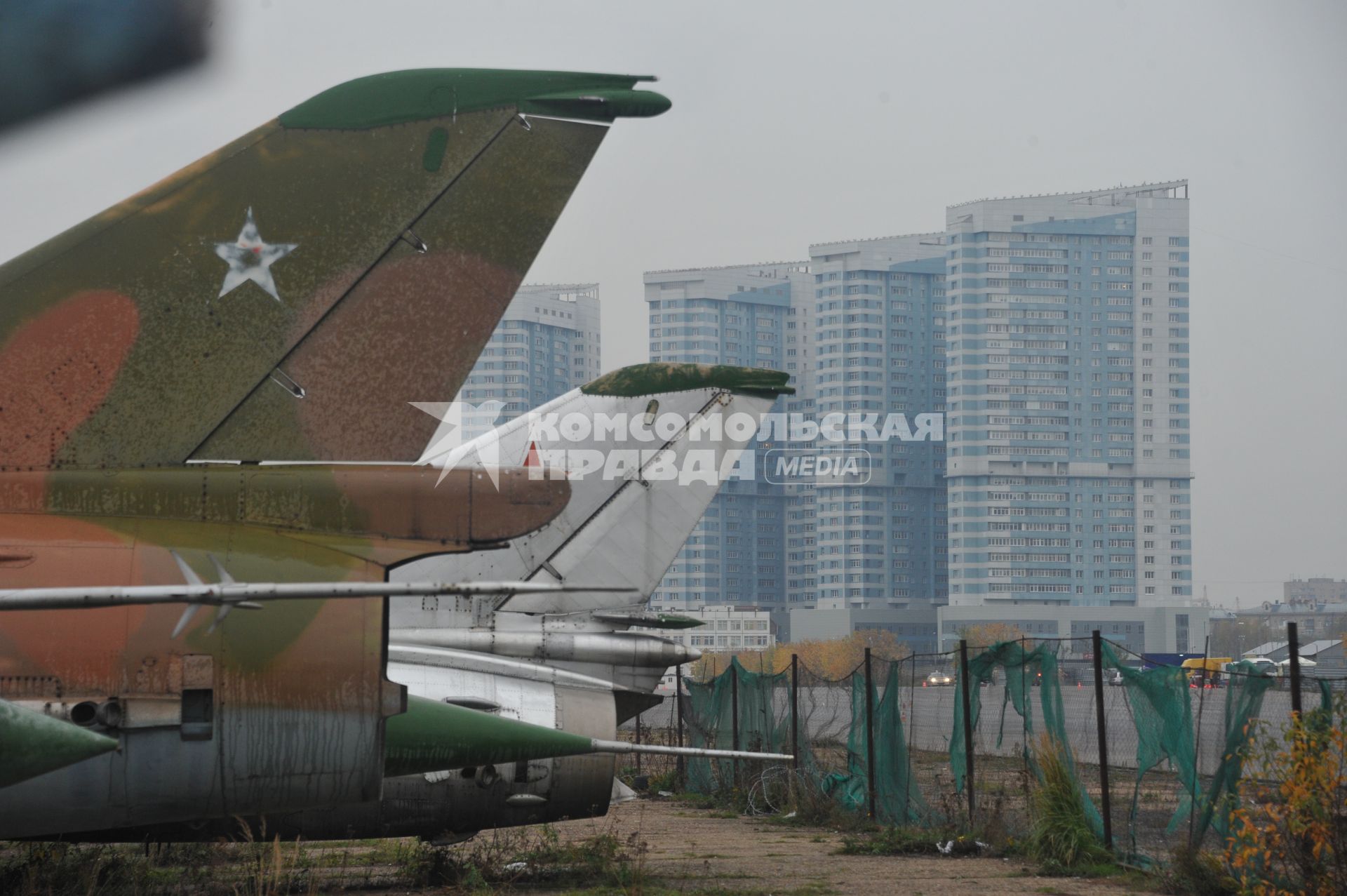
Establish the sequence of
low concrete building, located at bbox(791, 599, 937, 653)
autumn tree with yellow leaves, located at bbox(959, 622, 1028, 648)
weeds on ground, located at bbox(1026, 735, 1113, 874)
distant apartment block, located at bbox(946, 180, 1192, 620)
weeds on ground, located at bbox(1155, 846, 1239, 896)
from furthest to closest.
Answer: low concrete building, located at bbox(791, 599, 937, 653)
distant apartment block, located at bbox(946, 180, 1192, 620)
autumn tree with yellow leaves, located at bbox(959, 622, 1028, 648)
weeds on ground, located at bbox(1026, 735, 1113, 874)
weeds on ground, located at bbox(1155, 846, 1239, 896)

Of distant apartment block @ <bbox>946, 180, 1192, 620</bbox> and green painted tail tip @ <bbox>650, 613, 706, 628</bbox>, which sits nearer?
green painted tail tip @ <bbox>650, 613, 706, 628</bbox>

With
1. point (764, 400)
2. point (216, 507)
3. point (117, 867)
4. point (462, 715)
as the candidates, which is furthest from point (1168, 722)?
point (117, 867)

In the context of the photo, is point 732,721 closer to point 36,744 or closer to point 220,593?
point 36,744

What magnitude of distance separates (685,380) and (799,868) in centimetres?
452

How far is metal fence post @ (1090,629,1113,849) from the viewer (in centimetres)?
1100

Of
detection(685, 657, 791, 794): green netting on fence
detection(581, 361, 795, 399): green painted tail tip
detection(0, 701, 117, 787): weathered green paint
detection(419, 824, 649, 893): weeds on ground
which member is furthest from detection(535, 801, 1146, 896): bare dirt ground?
detection(0, 701, 117, 787): weathered green paint

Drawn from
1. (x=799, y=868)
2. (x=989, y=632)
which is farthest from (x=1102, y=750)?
(x=989, y=632)

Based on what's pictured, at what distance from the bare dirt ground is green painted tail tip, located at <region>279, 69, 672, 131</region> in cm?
602

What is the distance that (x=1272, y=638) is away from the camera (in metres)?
112

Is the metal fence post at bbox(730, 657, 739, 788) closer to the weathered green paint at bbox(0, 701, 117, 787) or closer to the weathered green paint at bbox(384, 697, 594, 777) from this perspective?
the weathered green paint at bbox(384, 697, 594, 777)

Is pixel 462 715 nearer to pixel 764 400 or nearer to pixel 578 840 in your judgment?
pixel 764 400

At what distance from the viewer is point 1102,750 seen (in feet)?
36.3

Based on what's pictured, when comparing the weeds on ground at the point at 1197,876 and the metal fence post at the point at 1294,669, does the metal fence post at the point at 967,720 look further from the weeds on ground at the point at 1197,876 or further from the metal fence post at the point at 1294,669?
the metal fence post at the point at 1294,669

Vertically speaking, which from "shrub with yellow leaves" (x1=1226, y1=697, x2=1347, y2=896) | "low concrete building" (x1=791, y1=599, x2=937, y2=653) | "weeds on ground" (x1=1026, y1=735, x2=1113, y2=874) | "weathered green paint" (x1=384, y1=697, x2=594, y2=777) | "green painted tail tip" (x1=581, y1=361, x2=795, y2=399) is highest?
"green painted tail tip" (x1=581, y1=361, x2=795, y2=399)
